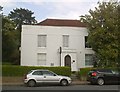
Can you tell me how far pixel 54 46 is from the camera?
40250mm

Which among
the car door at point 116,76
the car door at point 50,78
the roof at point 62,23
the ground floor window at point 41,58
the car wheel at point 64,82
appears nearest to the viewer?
the car door at point 50,78

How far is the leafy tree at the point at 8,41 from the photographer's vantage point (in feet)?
128

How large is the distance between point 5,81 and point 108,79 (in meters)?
10.2

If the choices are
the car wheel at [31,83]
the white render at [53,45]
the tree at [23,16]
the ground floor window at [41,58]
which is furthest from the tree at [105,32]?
the tree at [23,16]

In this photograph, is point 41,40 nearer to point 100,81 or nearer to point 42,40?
point 42,40

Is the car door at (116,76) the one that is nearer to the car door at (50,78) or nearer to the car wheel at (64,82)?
the car wheel at (64,82)

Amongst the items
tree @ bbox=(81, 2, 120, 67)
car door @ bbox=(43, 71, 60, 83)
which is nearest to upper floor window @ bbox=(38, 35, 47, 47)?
tree @ bbox=(81, 2, 120, 67)

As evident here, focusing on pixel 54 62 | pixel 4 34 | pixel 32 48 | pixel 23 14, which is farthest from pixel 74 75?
pixel 23 14

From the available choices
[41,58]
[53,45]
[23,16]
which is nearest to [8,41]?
[41,58]

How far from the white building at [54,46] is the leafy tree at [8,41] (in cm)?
188

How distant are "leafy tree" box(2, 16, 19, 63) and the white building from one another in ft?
6.18

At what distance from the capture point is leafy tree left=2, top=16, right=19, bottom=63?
39.0 meters

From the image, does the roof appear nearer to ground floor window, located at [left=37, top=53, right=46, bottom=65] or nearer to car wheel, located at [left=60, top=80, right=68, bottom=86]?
ground floor window, located at [left=37, top=53, right=46, bottom=65]

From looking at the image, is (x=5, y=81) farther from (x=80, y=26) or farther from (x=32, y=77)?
(x=80, y=26)
